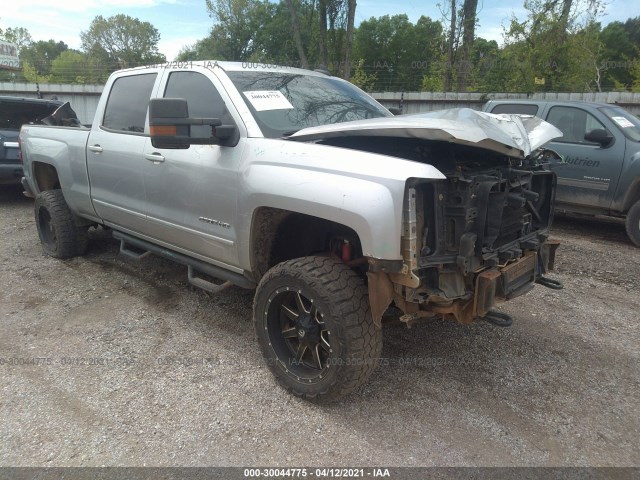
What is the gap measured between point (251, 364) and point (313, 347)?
69cm

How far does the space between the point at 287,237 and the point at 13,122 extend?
25.7 feet

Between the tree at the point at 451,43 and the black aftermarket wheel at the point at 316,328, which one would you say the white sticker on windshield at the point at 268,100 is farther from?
the tree at the point at 451,43

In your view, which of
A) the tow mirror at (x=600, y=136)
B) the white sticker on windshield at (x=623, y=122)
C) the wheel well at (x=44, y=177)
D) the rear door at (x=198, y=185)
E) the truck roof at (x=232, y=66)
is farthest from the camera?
the white sticker on windshield at (x=623, y=122)

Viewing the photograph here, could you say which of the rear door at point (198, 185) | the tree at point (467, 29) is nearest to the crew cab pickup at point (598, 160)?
the rear door at point (198, 185)

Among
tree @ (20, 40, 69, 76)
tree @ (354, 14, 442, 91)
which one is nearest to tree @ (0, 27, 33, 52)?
tree @ (20, 40, 69, 76)

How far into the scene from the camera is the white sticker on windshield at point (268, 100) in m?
3.37

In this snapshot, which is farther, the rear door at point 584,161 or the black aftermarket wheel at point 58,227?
the rear door at point 584,161

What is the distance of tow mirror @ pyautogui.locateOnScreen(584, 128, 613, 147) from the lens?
6488mm

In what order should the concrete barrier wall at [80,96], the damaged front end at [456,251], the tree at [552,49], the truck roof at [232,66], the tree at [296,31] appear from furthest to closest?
the concrete barrier wall at [80,96] < the tree at [296,31] < the tree at [552,49] < the truck roof at [232,66] < the damaged front end at [456,251]

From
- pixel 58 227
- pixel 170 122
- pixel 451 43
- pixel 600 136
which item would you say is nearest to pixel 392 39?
pixel 451 43

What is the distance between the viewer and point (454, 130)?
2.48 meters

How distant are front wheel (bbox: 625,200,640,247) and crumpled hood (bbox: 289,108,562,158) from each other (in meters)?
3.93

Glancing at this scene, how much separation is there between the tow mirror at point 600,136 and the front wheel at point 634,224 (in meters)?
0.91

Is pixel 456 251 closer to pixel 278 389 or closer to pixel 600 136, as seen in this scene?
pixel 278 389
